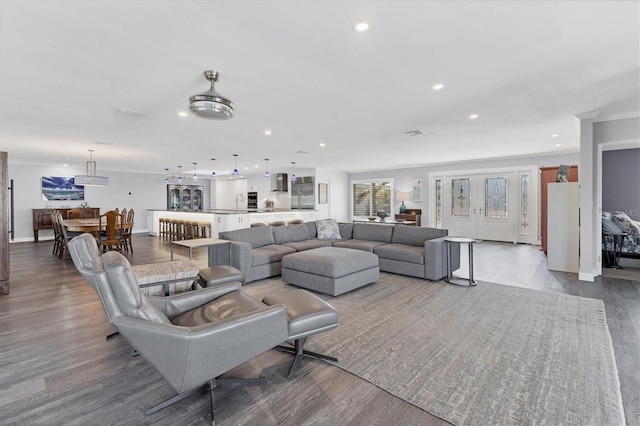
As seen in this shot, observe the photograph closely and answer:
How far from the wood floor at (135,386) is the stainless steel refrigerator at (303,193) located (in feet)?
26.9

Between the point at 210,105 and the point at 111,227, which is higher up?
the point at 210,105

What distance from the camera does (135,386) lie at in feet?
6.90

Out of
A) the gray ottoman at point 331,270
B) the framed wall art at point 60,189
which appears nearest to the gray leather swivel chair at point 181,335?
the gray ottoman at point 331,270

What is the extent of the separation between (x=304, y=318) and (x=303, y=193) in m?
9.50

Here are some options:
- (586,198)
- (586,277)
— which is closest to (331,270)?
(586,277)

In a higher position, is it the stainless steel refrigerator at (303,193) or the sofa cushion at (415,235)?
the stainless steel refrigerator at (303,193)

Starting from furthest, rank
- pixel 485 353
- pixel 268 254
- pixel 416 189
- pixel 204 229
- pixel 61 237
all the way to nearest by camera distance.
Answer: pixel 416 189 < pixel 204 229 < pixel 61 237 < pixel 268 254 < pixel 485 353

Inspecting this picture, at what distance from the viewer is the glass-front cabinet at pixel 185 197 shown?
13094 millimetres

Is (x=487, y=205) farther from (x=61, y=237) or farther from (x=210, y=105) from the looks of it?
(x=61, y=237)

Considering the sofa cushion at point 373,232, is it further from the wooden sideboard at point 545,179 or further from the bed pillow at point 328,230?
the wooden sideboard at point 545,179

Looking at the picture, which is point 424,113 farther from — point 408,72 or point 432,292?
point 432,292

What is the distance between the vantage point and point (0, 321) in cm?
322

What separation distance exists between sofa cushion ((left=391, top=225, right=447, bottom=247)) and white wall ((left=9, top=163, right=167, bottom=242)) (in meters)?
10.6

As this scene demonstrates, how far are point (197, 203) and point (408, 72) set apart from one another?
1286 centimetres
